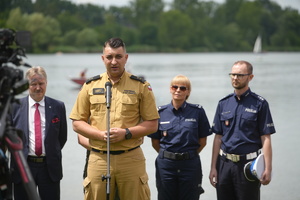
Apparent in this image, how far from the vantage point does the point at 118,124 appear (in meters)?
3.62

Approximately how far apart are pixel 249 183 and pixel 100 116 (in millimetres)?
1355

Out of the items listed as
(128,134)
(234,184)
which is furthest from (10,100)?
(234,184)

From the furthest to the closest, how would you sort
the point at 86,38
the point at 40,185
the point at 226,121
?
the point at 86,38 < the point at 226,121 < the point at 40,185

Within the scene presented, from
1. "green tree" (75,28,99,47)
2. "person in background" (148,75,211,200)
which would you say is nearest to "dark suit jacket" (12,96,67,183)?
"person in background" (148,75,211,200)

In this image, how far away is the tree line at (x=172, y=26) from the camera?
78.9 metres

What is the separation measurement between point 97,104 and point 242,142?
1261 millimetres

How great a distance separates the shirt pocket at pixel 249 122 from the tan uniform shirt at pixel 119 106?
2.74 ft

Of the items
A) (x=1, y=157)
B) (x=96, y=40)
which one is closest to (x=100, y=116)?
(x=1, y=157)

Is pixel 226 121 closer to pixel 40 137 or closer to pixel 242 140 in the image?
pixel 242 140

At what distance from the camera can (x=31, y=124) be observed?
3961mm

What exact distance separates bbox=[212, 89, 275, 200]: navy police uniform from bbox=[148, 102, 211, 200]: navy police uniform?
25cm

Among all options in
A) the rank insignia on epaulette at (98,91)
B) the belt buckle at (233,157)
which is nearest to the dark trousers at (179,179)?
the belt buckle at (233,157)

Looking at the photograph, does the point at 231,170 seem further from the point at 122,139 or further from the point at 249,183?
the point at 122,139

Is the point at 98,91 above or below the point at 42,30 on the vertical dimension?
below
